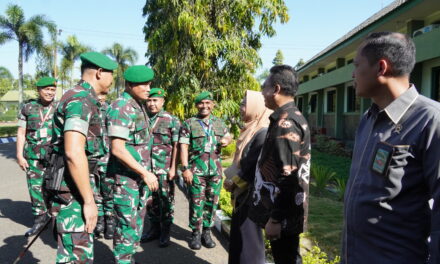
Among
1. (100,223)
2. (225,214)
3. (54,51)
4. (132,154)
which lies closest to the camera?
(132,154)

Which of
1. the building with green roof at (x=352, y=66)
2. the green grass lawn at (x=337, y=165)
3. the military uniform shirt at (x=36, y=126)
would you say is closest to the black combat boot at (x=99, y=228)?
the military uniform shirt at (x=36, y=126)

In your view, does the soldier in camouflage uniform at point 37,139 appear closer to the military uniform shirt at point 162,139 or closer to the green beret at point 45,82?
the green beret at point 45,82

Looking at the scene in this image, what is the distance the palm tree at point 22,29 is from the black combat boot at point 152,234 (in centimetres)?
2556

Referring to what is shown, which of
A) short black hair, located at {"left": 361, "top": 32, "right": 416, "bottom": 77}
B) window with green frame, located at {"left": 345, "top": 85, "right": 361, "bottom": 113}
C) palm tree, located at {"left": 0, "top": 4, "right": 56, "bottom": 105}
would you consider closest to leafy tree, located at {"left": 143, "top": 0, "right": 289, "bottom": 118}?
short black hair, located at {"left": 361, "top": 32, "right": 416, "bottom": 77}

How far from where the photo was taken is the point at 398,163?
1483 mm

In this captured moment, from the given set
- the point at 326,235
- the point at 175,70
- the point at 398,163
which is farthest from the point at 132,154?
the point at 175,70

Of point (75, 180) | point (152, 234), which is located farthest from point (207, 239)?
point (75, 180)

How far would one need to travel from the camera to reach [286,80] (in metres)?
2.50

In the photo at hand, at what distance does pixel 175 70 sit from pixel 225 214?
16.9 feet

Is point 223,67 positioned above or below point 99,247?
above

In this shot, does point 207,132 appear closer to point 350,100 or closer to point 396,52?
point 396,52

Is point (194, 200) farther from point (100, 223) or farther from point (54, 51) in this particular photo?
point (54, 51)

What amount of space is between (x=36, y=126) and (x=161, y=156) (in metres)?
2.01

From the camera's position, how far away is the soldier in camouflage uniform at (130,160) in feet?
9.86
